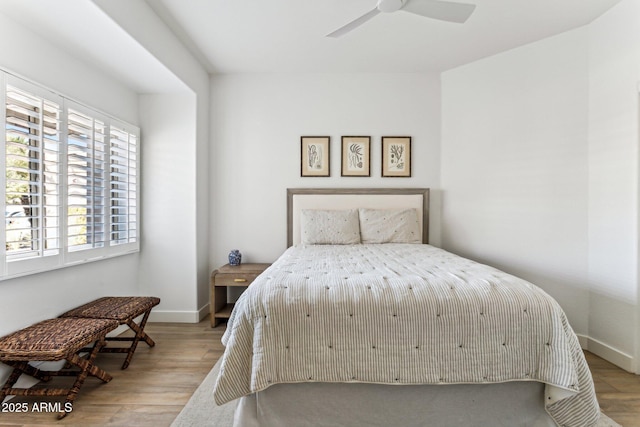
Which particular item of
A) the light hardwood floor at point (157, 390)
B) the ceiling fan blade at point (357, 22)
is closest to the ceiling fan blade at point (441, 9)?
the ceiling fan blade at point (357, 22)

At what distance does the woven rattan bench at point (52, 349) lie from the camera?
1.63 m

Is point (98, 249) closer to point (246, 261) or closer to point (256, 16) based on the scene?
point (246, 261)

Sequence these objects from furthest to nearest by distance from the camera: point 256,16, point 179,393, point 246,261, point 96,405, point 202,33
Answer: point 246,261
point 202,33
point 256,16
point 179,393
point 96,405

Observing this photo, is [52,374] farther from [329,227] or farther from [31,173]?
[329,227]

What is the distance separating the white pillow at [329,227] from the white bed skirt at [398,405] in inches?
71.5

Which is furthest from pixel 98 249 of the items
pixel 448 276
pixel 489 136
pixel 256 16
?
pixel 489 136

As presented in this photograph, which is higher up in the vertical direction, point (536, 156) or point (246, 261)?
point (536, 156)

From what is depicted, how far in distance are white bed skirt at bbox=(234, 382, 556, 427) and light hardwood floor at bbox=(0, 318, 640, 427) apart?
0.70m

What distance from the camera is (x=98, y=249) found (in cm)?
256

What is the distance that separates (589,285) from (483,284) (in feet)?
5.82

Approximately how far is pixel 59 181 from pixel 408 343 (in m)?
2.42

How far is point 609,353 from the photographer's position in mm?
2385

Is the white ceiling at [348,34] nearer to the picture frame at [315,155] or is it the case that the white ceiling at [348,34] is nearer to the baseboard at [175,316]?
the picture frame at [315,155]

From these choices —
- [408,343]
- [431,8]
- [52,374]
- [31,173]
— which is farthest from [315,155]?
[52,374]
